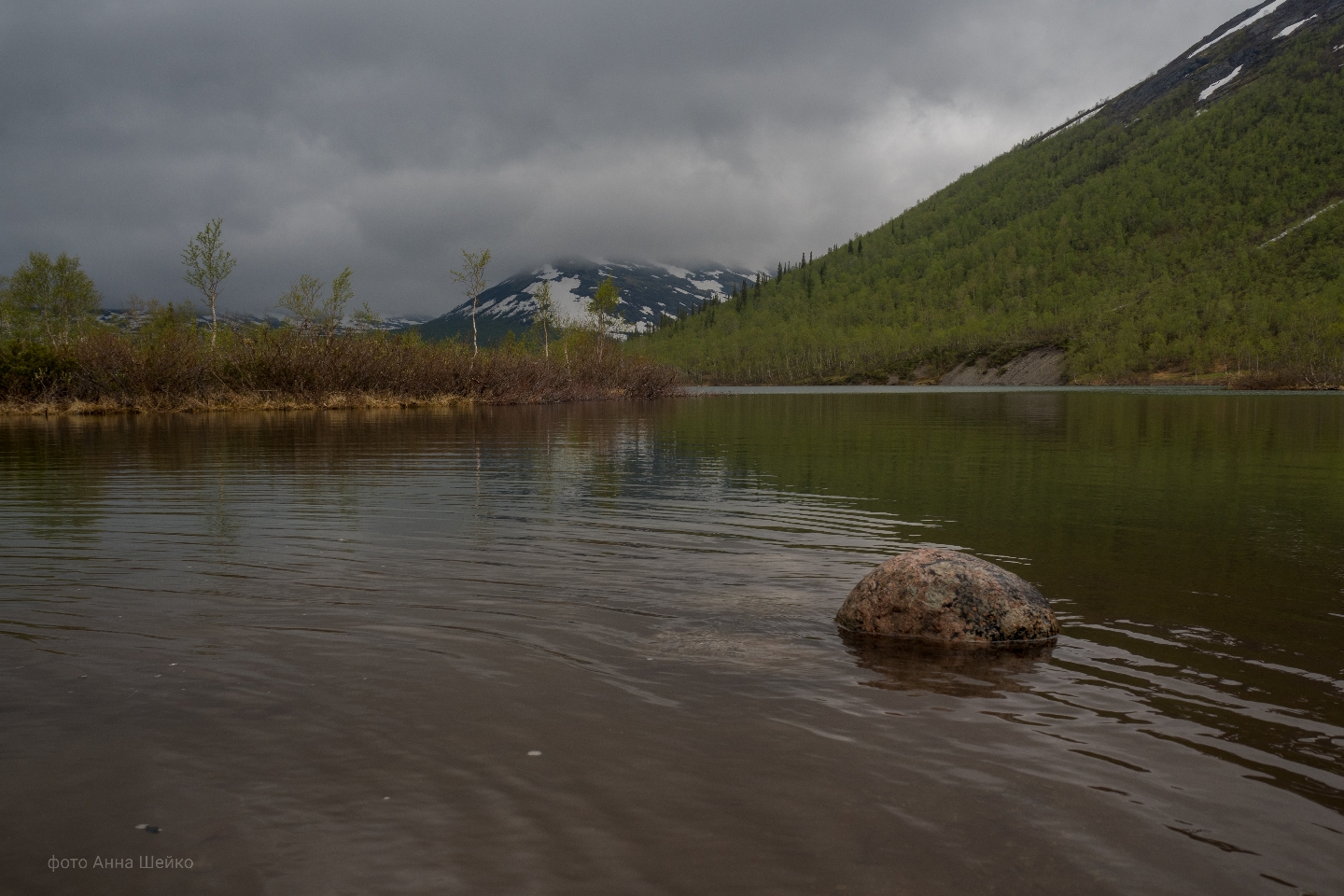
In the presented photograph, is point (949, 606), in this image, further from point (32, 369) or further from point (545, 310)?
point (545, 310)

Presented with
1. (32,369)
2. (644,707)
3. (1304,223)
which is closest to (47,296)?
(32,369)

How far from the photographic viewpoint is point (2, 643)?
7.03m

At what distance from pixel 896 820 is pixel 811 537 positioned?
314 inches

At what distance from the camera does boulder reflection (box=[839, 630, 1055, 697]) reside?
6520mm

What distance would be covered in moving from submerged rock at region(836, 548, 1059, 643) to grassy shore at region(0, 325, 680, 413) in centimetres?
4836

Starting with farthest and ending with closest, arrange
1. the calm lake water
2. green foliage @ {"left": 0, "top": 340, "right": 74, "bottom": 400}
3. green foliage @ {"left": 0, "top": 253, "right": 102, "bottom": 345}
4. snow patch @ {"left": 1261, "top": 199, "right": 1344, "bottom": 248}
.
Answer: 1. snow patch @ {"left": 1261, "top": 199, "right": 1344, "bottom": 248}
2. green foliage @ {"left": 0, "top": 253, "right": 102, "bottom": 345}
3. green foliage @ {"left": 0, "top": 340, "right": 74, "bottom": 400}
4. the calm lake water

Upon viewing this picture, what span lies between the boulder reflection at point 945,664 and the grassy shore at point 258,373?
160ft

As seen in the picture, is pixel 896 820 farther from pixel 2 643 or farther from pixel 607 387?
pixel 607 387

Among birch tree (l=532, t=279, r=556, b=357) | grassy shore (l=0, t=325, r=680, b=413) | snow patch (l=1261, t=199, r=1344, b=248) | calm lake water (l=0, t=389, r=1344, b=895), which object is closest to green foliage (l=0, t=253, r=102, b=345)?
grassy shore (l=0, t=325, r=680, b=413)

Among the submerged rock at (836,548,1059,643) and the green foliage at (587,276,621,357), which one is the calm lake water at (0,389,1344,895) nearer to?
the submerged rock at (836,548,1059,643)

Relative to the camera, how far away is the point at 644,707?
229 inches

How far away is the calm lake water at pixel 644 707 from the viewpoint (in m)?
4.04

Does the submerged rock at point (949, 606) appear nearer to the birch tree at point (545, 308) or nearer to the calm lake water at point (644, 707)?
the calm lake water at point (644, 707)

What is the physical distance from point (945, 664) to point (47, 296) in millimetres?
95370
